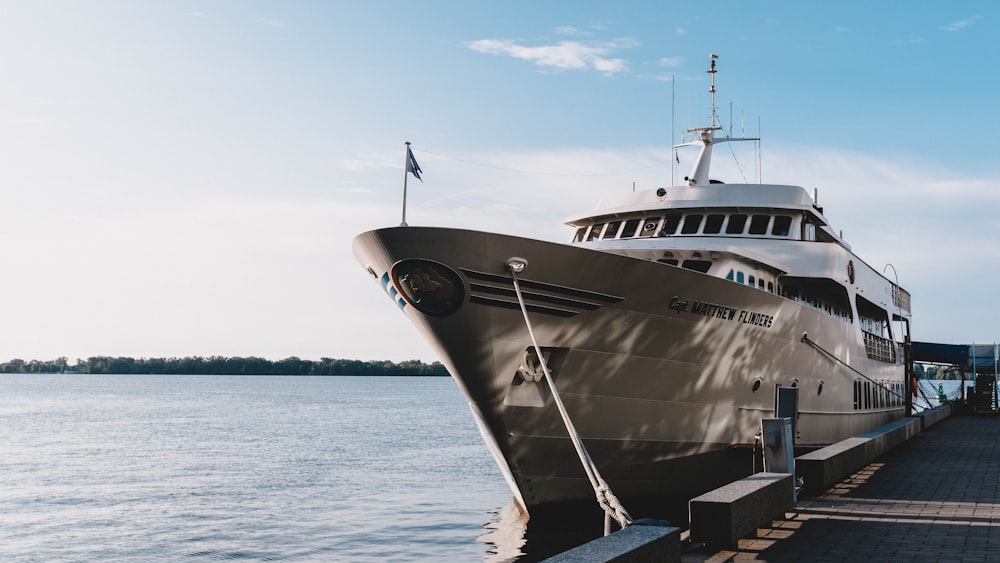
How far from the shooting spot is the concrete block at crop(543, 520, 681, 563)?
6.22m

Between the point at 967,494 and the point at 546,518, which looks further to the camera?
the point at 546,518

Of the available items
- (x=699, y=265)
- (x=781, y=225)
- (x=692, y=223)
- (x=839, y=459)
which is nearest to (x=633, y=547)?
(x=839, y=459)

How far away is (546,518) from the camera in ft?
50.5

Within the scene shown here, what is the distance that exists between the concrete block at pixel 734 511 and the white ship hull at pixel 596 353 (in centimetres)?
443

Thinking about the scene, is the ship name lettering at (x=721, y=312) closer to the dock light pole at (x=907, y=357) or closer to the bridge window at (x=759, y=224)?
the bridge window at (x=759, y=224)

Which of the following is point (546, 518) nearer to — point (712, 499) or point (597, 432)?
point (597, 432)

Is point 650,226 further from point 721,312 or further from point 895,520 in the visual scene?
point 895,520

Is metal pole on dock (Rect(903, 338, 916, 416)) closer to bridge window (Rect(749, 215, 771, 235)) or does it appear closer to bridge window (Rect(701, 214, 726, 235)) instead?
bridge window (Rect(749, 215, 771, 235))

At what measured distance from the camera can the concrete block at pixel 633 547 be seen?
6.22 metres

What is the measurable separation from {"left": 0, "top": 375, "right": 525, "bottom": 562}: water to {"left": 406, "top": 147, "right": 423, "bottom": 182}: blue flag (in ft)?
25.7

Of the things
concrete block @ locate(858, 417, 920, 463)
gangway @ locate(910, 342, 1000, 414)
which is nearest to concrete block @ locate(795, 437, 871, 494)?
concrete block @ locate(858, 417, 920, 463)

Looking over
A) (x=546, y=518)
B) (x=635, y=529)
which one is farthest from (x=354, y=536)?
(x=635, y=529)

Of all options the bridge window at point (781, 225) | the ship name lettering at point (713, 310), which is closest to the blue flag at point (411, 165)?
the ship name lettering at point (713, 310)

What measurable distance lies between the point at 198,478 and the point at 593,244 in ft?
69.9
